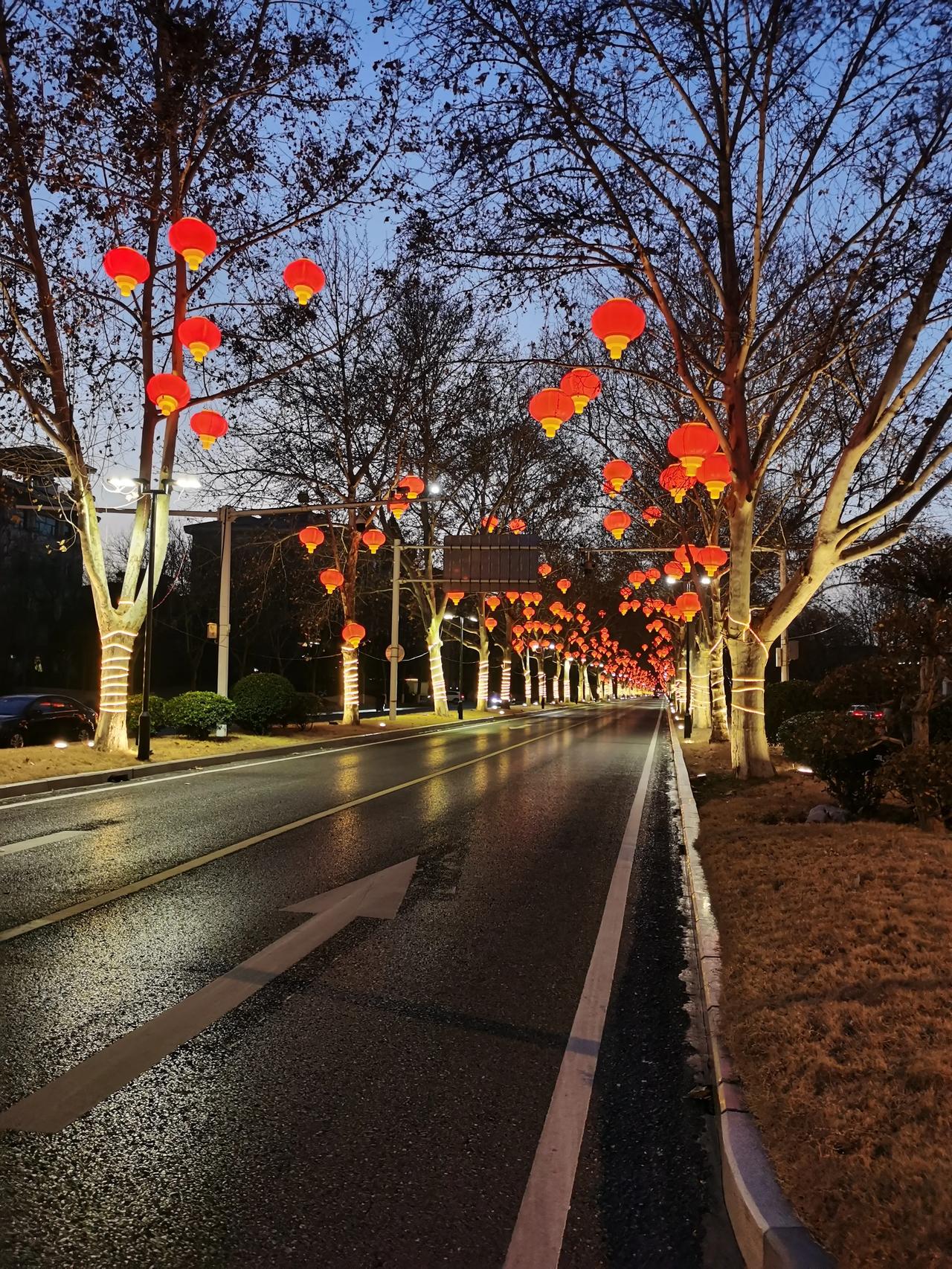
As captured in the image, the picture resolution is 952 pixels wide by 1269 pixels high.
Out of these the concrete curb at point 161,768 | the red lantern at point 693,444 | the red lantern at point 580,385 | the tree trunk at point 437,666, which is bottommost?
the concrete curb at point 161,768

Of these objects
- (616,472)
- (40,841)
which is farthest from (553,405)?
(40,841)

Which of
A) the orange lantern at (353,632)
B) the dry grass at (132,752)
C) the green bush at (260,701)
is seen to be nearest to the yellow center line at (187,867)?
the dry grass at (132,752)

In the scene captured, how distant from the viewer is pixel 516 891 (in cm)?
770

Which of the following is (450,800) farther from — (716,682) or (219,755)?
(716,682)

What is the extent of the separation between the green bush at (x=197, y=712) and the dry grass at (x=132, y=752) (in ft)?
1.28

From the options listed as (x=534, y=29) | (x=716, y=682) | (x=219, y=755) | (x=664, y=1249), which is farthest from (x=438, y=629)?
(x=664, y=1249)

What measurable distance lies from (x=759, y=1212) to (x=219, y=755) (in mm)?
18142

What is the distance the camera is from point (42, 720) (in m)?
19.8

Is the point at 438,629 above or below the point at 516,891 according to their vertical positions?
above

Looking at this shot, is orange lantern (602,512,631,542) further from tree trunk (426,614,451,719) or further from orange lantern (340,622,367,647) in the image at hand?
tree trunk (426,614,451,719)

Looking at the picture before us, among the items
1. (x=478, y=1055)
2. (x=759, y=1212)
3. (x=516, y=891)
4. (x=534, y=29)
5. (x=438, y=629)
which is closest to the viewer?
(x=759, y=1212)

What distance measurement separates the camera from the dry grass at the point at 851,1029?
263 cm

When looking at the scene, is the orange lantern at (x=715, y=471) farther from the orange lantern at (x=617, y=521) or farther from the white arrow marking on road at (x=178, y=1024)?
the white arrow marking on road at (x=178, y=1024)

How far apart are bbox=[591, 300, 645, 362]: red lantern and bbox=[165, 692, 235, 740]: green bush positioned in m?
15.9
